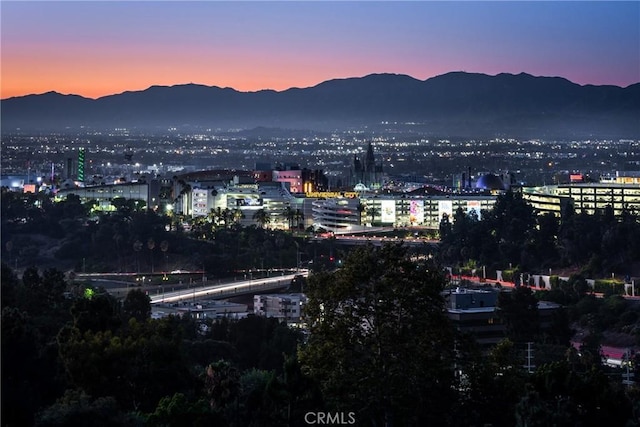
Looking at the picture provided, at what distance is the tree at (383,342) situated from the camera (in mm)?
15141

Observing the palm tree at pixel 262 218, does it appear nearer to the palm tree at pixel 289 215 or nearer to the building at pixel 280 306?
the palm tree at pixel 289 215

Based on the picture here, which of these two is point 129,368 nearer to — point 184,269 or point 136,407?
point 136,407

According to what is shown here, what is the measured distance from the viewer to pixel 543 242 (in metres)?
47.6

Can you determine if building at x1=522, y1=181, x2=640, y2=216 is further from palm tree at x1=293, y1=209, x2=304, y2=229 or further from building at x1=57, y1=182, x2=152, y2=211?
building at x1=57, y1=182, x2=152, y2=211

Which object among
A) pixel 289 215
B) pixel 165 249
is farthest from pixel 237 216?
pixel 165 249

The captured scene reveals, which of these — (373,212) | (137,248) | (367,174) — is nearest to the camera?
(137,248)

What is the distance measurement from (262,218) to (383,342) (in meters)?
49.4

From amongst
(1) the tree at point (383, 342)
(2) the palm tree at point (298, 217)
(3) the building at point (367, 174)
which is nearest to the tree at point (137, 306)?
(1) the tree at point (383, 342)

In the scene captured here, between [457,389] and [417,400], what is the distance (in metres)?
1.15

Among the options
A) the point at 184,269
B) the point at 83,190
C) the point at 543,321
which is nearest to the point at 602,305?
the point at 543,321

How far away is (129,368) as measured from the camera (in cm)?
1822

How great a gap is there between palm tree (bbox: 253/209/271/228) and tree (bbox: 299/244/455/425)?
48.7 metres

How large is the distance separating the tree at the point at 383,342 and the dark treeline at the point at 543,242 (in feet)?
94.5

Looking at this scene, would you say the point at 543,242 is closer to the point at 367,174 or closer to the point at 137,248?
the point at 137,248
